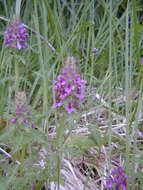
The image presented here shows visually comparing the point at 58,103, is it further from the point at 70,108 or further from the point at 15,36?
the point at 15,36

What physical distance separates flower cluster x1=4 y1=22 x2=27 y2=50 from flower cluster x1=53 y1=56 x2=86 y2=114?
768 mm

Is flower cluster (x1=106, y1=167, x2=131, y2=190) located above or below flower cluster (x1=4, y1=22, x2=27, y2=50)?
below

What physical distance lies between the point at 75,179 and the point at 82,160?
8.2 inches

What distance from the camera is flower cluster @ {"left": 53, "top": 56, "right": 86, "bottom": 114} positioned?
3.99 ft

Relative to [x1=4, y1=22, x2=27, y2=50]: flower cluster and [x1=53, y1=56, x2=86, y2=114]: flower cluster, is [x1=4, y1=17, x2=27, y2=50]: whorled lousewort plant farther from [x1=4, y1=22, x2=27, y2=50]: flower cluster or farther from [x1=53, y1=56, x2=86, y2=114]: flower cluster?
[x1=53, y1=56, x2=86, y2=114]: flower cluster

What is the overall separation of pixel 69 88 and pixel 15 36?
3.08 ft

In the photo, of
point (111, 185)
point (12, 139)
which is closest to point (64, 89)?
point (12, 139)

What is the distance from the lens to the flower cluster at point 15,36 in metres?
1.84

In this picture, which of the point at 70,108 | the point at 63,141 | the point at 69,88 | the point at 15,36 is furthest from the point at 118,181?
the point at 15,36

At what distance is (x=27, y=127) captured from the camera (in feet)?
3.87

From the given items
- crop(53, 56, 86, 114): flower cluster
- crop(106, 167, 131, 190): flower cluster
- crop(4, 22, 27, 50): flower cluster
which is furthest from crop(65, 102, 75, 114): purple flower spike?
crop(4, 22, 27, 50): flower cluster

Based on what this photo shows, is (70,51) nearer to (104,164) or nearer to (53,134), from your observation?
(53,134)

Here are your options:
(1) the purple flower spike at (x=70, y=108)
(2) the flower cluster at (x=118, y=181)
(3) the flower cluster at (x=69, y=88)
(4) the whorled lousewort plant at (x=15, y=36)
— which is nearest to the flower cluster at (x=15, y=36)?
(4) the whorled lousewort plant at (x=15, y=36)

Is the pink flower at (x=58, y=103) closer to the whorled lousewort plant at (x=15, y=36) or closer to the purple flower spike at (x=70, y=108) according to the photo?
the purple flower spike at (x=70, y=108)
